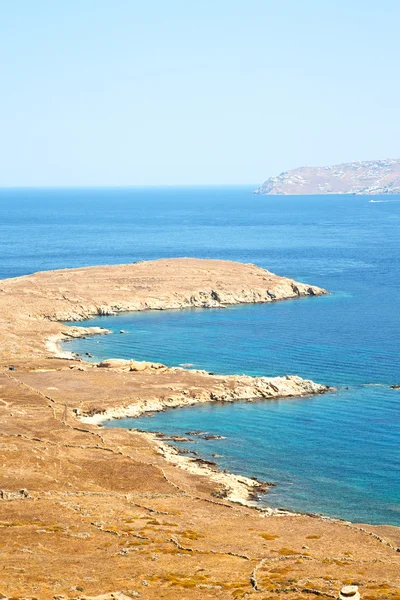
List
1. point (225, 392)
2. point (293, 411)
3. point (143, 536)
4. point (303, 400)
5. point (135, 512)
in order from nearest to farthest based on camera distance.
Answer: point (143, 536)
point (135, 512)
point (293, 411)
point (303, 400)
point (225, 392)

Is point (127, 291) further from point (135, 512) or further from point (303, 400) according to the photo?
point (135, 512)

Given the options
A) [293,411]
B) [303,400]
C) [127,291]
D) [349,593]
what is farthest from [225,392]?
[127,291]

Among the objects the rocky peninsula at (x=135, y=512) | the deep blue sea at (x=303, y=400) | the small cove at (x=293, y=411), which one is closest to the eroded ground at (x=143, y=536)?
the rocky peninsula at (x=135, y=512)

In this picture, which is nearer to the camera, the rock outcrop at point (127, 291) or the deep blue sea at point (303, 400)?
the deep blue sea at point (303, 400)

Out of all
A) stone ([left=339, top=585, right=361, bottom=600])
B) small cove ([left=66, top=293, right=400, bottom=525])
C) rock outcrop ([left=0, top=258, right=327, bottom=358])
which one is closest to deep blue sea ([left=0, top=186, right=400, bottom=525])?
small cove ([left=66, top=293, right=400, bottom=525])

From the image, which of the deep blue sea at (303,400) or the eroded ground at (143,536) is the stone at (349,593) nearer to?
the eroded ground at (143,536)

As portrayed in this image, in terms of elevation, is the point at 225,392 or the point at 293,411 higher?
the point at 225,392

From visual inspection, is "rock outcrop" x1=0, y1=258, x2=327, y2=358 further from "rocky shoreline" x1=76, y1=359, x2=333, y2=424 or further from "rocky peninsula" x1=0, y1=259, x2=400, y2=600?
"rocky shoreline" x1=76, y1=359, x2=333, y2=424

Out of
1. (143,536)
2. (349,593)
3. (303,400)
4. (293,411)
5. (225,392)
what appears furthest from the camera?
(225,392)

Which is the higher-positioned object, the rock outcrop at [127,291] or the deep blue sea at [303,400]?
the rock outcrop at [127,291]

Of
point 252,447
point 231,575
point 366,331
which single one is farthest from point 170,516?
point 366,331
